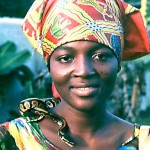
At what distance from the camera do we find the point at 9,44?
9.02m

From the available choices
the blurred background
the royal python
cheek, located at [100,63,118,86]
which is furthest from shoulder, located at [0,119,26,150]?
the blurred background

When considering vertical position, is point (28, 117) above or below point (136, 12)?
below

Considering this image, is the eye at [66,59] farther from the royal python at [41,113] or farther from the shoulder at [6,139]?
the shoulder at [6,139]

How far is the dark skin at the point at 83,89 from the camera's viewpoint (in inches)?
96.8

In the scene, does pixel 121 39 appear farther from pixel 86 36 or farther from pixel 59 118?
pixel 59 118

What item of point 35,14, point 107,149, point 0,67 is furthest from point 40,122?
point 0,67

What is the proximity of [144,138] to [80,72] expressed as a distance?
54 centimetres

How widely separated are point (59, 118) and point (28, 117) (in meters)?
0.15

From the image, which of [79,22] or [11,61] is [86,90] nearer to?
[79,22]

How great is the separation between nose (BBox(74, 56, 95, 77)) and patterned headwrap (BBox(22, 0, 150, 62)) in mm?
98

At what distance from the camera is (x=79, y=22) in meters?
2.53

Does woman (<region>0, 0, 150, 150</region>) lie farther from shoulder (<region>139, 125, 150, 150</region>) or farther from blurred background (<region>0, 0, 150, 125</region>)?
blurred background (<region>0, 0, 150, 125</region>)

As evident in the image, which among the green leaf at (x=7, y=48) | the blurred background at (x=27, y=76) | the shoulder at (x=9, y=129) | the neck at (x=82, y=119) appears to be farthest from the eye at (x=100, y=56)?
the green leaf at (x=7, y=48)

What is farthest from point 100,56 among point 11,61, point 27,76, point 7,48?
point 27,76
